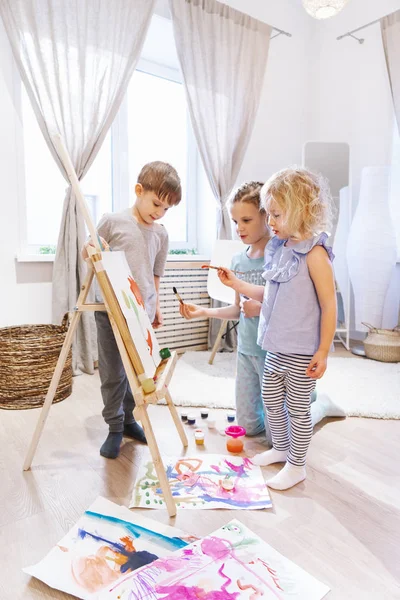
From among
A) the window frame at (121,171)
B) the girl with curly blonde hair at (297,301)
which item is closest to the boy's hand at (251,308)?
the girl with curly blonde hair at (297,301)

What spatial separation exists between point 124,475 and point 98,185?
2.08m

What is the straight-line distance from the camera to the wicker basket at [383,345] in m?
2.72

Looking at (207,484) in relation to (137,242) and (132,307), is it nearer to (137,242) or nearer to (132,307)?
(132,307)

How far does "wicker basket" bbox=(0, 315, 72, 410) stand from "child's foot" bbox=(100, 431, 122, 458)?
0.60 meters

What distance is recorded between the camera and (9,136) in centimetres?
225

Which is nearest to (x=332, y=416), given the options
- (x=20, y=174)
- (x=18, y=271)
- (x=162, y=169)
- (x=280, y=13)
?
(x=162, y=169)

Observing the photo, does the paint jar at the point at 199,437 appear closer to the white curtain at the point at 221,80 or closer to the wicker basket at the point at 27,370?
the wicker basket at the point at 27,370

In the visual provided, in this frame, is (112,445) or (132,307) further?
(112,445)

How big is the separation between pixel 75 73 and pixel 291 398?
2055 millimetres

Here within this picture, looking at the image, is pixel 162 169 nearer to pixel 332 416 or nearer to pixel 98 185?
pixel 332 416

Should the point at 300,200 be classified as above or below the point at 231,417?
above

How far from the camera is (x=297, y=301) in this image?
1.24 metres

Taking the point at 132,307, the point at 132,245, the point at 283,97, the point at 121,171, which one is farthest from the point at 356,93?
the point at 132,307

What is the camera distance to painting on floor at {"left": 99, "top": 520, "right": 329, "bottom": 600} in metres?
0.83
